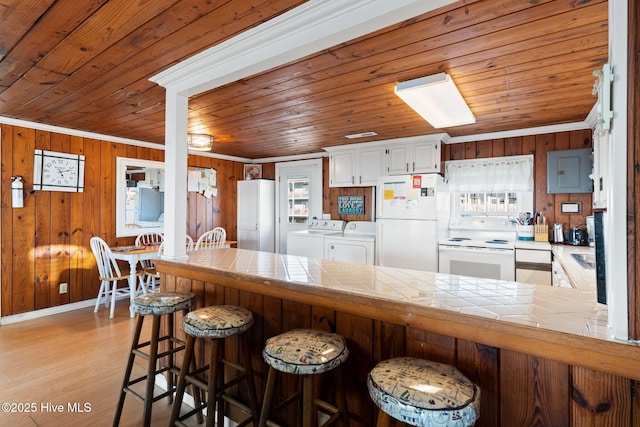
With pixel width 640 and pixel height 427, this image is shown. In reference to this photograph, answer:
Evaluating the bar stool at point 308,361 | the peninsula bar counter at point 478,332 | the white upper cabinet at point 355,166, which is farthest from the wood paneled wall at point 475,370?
the white upper cabinet at point 355,166

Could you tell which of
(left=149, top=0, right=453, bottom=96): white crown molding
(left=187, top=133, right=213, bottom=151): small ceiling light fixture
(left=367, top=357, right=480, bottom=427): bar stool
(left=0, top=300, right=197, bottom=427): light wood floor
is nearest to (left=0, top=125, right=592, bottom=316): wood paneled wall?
(left=0, top=300, right=197, bottom=427): light wood floor

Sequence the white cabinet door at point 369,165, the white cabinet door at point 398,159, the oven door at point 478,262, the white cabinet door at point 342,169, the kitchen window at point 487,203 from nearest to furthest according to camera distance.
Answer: the oven door at point 478,262
the kitchen window at point 487,203
the white cabinet door at point 398,159
the white cabinet door at point 369,165
the white cabinet door at point 342,169

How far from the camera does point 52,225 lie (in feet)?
12.0

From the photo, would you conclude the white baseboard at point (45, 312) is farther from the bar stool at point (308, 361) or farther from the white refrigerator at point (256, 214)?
the bar stool at point (308, 361)

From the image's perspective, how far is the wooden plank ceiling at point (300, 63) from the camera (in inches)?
59.4

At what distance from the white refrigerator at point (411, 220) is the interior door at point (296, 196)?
1.51 m

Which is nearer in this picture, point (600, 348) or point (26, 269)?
point (600, 348)

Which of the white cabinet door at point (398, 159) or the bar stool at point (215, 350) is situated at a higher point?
the white cabinet door at point (398, 159)

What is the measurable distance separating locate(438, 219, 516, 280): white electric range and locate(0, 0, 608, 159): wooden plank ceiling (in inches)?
47.0

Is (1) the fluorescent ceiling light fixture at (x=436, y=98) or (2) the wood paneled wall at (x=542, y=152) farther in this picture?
(2) the wood paneled wall at (x=542, y=152)

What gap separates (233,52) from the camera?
1780mm

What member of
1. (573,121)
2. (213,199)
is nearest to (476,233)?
(573,121)

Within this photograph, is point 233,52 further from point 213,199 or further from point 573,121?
point 213,199

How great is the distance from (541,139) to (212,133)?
3782mm
